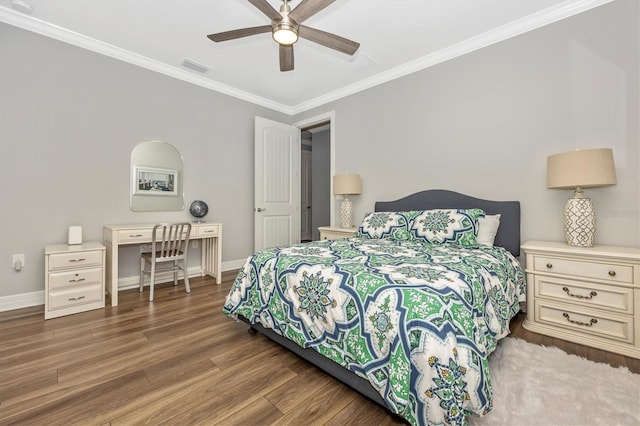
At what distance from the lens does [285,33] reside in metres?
2.12

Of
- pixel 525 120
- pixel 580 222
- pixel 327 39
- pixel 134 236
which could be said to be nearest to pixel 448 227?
pixel 580 222

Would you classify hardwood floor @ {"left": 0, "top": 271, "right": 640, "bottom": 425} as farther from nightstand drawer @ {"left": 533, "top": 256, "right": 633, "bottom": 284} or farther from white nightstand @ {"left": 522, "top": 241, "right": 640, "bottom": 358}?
nightstand drawer @ {"left": 533, "top": 256, "right": 633, "bottom": 284}

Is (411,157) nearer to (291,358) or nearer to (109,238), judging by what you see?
(291,358)

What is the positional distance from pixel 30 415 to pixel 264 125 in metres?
3.91

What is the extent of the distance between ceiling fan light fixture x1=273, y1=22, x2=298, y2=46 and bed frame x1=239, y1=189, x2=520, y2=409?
2158mm

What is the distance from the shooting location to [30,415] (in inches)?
52.5

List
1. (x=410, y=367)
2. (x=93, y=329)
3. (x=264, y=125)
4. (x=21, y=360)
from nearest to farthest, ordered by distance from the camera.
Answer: (x=410, y=367)
(x=21, y=360)
(x=93, y=329)
(x=264, y=125)

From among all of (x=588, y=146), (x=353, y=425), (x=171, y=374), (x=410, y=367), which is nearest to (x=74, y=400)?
(x=171, y=374)

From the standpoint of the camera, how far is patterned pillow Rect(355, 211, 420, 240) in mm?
2865

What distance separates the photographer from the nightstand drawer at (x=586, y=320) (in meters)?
1.90

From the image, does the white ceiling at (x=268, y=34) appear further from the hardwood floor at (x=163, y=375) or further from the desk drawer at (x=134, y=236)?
the hardwood floor at (x=163, y=375)

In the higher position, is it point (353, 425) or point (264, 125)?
point (264, 125)

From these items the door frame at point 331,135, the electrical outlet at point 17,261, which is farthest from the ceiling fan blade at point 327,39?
the electrical outlet at point 17,261

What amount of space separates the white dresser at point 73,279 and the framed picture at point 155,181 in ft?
3.13
